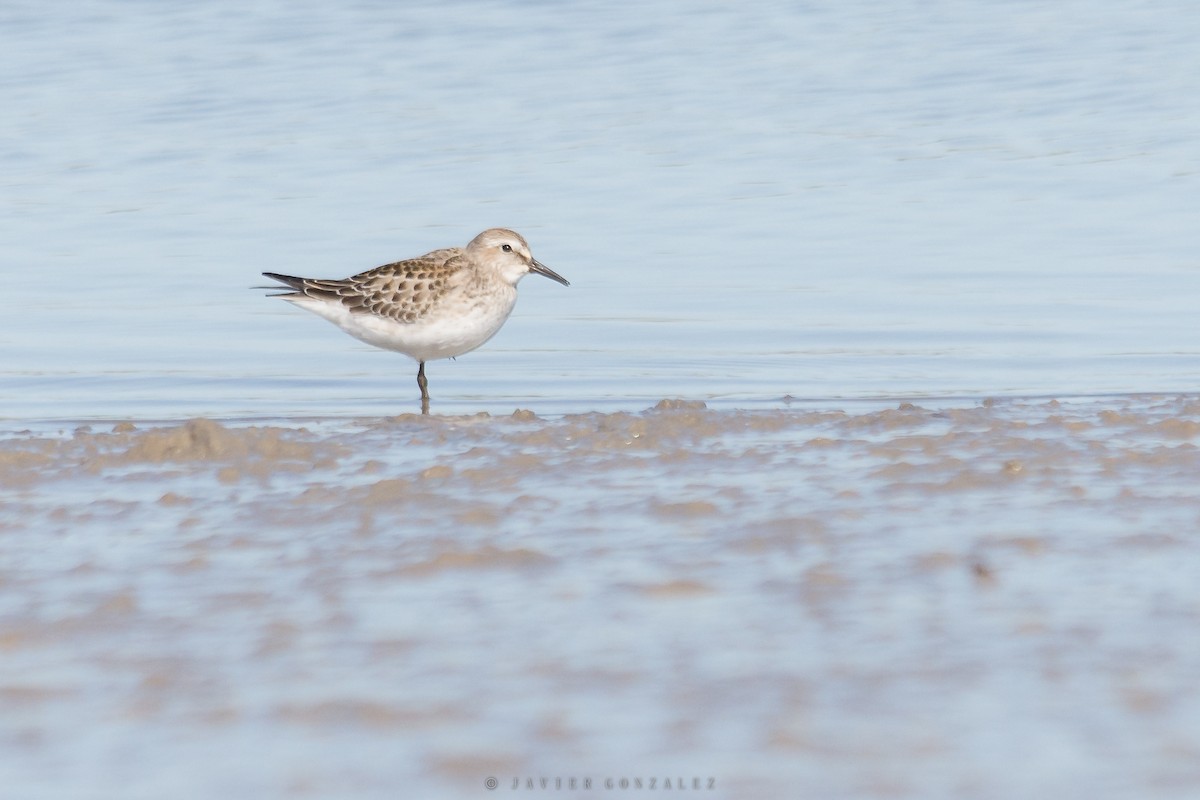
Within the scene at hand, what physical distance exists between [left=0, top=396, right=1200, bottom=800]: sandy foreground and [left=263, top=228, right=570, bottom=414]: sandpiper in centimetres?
181

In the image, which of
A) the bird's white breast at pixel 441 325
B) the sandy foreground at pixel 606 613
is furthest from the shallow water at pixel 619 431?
the bird's white breast at pixel 441 325

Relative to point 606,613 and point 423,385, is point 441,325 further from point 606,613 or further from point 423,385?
point 606,613

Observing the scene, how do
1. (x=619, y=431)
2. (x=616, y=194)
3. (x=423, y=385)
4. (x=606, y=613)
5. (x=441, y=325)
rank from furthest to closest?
(x=616, y=194) < (x=423, y=385) < (x=441, y=325) < (x=619, y=431) < (x=606, y=613)

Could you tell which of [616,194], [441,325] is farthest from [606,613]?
[616,194]

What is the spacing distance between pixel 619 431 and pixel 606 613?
2.69m

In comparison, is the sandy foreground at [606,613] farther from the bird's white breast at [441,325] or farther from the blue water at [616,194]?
the blue water at [616,194]

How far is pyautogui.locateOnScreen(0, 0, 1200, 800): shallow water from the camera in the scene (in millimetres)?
4734

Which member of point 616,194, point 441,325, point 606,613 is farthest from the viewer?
point 616,194

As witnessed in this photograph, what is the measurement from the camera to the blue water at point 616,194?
10742 mm

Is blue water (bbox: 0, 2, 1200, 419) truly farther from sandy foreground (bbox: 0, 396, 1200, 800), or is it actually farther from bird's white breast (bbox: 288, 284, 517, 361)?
sandy foreground (bbox: 0, 396, 1200, 800)

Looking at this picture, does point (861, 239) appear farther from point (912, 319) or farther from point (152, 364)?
point (152, 364)

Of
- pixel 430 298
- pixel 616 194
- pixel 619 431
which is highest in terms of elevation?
pixel 616 194

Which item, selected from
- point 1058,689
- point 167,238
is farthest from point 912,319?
point 1058,689

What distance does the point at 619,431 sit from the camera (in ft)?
27.0
